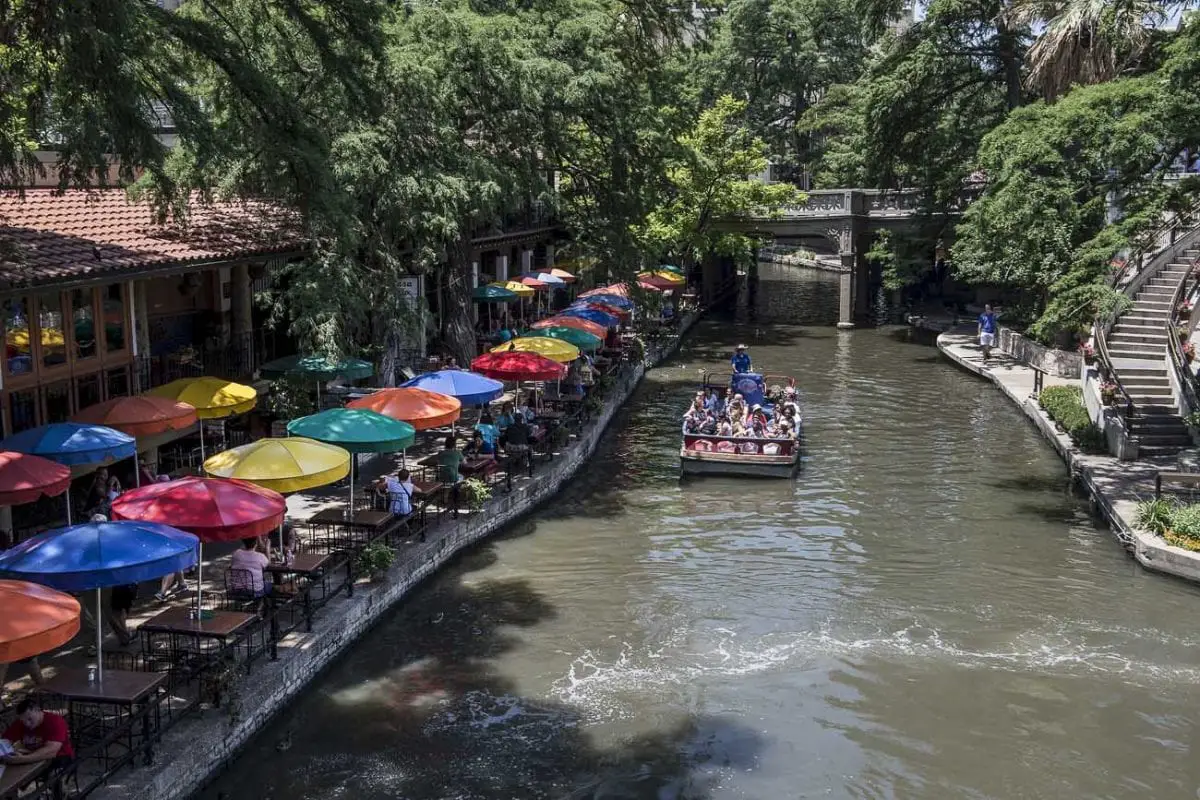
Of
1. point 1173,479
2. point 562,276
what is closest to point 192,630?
point 1173,479

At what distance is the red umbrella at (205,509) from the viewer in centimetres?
1391

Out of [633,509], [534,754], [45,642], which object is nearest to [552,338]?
[633,509]

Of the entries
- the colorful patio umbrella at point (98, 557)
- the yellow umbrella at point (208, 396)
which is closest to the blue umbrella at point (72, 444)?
the yellow umbrella at point (208, 396)

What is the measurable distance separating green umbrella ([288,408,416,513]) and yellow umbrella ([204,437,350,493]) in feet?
5.49

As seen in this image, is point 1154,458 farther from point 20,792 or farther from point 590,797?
point 20,792

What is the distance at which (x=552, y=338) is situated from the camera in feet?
93.3

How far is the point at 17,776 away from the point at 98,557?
2264 millimetres

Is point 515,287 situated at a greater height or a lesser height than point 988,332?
greater

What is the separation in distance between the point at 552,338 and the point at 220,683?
16.2 m

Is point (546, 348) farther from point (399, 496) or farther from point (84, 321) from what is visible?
point (84, 321)

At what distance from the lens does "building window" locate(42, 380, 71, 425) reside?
64.6 feet

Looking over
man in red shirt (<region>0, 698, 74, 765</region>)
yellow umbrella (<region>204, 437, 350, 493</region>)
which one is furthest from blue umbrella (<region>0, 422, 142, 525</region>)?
man in red shirt (<region>0, 698, 74, 765</region>)

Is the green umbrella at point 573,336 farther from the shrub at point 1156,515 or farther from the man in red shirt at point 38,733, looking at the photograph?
the man in red shirt at point 38,733

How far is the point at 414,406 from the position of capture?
68.3 feet
